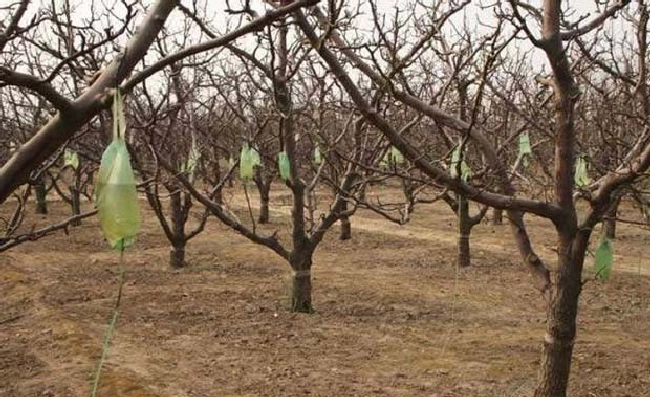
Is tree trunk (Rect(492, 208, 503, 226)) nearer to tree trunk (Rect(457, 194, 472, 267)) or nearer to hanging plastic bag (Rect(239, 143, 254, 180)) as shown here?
tree trunk (Rect(457, 194, 472, 267))

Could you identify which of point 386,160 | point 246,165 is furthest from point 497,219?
point 246,165

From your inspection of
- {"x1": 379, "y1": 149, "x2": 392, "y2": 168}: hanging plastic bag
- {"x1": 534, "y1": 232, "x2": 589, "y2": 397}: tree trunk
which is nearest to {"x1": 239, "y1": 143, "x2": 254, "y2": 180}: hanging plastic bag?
{"x1": 379, "y1": 149, "x2": 392, "y2": 168}: hanging plastic bag

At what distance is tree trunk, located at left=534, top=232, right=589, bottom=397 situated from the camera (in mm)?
3463

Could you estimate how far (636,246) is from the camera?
11188 millimetres

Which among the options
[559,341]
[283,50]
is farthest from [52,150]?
[283,50]

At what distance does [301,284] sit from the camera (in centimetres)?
657

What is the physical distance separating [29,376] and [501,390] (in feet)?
10.9

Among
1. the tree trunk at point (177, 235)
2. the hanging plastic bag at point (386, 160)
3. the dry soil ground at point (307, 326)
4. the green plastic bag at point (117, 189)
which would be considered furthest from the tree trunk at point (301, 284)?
the green plastic bag at point (117, 189)

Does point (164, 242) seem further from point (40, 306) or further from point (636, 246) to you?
point (636, 246)

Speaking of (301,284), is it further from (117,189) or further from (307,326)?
(117,189)

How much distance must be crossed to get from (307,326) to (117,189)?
480cm

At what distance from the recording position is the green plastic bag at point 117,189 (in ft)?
4.96

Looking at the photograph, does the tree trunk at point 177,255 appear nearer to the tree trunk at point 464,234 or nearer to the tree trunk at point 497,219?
the tree trunk at point 464,234

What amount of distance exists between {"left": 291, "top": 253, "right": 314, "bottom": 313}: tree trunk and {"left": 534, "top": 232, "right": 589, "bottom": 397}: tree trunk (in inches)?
124
